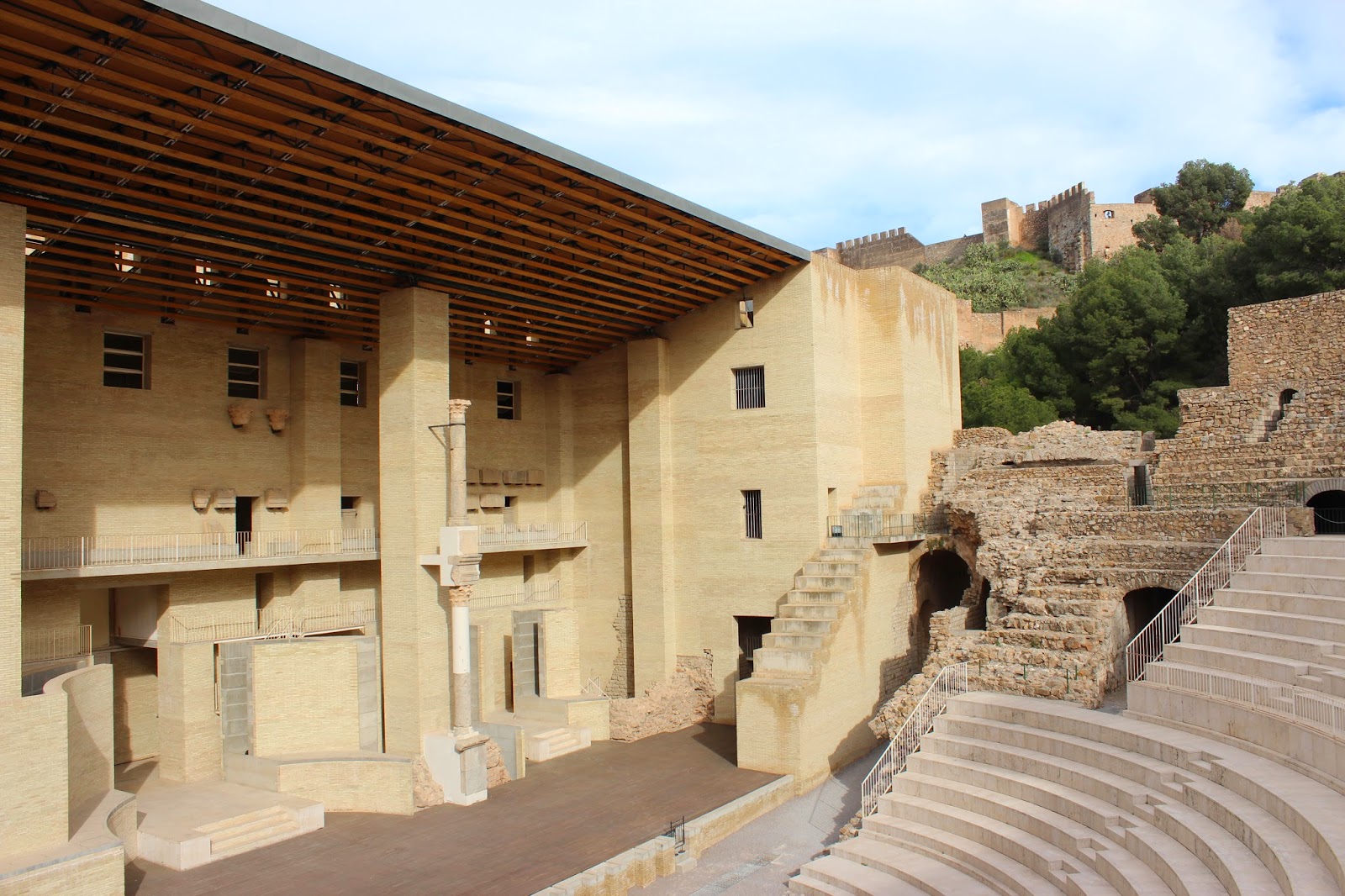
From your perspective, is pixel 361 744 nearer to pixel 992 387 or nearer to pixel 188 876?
pixel 188 876

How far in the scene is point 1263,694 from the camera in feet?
37.7

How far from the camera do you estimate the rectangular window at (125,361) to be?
19.0 m

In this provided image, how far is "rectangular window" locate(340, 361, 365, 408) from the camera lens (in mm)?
22922

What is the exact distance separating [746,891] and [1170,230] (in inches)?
1673

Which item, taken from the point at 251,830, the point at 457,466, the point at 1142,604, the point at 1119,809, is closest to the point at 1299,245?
the point at 1142,604

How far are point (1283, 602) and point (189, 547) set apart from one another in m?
17.3

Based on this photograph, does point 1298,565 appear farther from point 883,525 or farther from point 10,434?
point 10,434

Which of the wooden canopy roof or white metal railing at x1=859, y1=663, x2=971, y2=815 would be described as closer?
A: the wooden canopy roof

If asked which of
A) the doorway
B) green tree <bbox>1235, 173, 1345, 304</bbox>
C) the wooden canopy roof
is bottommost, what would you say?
the doorway

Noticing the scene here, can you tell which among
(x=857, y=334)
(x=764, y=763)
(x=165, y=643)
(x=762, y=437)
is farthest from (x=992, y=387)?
(x=165, y=643)

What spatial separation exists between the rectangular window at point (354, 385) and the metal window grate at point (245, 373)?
206cm

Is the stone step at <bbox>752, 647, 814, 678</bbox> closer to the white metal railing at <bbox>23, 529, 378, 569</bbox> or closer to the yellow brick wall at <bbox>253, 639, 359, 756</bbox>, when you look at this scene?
the yellow brick wall at <bbox>253, 639, 359, 756</bbox>

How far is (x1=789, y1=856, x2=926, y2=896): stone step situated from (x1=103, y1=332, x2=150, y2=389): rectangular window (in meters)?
14.8

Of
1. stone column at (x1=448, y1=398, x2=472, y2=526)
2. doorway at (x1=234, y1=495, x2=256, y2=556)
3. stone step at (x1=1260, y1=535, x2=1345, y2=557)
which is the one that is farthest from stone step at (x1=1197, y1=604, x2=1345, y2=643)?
doorway at (x1=234, y1=495, x2=256, y2=556)
